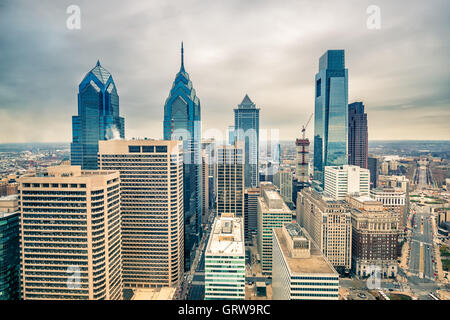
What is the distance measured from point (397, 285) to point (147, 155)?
1390 centimetres

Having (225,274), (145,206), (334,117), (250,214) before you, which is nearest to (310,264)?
(225,274)

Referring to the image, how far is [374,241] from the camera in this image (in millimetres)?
15000

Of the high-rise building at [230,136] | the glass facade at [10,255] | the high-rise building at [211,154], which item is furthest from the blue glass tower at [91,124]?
the high-rise building at [230,136]

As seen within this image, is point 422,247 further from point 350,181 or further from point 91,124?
point 91,124

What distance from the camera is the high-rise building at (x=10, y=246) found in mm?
7695

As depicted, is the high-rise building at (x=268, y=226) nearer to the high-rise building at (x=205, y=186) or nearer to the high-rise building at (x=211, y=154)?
the high-rise building at (x=211, y=154)

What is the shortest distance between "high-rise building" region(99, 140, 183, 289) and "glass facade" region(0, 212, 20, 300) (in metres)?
5.25

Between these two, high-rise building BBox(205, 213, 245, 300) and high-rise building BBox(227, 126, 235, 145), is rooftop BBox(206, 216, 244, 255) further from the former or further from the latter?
high-rise building BBox(227, 126, 235, 145)

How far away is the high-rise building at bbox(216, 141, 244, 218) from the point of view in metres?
20.9

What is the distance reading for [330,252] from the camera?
1559 centimetres

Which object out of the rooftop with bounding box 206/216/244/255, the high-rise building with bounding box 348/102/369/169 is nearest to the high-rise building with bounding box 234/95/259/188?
the high-rise building with bounding box 348/102/369/169

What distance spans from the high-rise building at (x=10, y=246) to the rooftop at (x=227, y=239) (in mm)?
6167

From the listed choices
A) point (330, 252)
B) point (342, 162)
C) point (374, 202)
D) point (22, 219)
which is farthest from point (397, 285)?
point (22, 219)

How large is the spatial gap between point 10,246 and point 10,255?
29 centimetres
